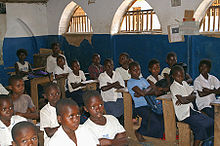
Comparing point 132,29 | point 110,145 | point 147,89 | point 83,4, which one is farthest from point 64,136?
point 83,4

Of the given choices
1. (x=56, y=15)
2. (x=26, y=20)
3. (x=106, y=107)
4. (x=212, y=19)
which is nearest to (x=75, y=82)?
(x=106, y=107)

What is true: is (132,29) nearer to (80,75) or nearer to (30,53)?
(80,75)

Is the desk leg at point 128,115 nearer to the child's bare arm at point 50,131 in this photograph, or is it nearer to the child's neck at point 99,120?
the child's bare arm at point 50,131

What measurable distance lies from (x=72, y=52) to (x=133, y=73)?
4482mm

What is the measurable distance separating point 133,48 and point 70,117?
15.2 ft

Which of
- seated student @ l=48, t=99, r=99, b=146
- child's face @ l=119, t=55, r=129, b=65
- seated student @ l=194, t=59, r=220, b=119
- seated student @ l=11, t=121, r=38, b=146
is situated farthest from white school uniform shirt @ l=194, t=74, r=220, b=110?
seated student @ l=11, t=121, r=38, b=146

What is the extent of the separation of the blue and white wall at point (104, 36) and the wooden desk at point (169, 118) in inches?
78.7

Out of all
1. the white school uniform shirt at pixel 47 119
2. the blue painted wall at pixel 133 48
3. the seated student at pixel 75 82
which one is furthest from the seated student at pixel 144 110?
the blue painted wall at pixel 133 48

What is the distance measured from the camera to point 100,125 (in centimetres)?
238

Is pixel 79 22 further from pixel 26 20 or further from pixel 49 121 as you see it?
pixel 49 121

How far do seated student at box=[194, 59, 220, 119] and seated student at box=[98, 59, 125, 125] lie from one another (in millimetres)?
1130

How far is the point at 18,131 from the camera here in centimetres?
194

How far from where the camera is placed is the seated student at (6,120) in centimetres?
256

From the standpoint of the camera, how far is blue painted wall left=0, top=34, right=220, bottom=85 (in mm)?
5355
